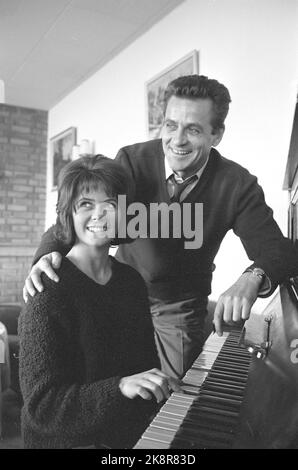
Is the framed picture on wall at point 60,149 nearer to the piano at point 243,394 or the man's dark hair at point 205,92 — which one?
the man's dark hair at point 205,92

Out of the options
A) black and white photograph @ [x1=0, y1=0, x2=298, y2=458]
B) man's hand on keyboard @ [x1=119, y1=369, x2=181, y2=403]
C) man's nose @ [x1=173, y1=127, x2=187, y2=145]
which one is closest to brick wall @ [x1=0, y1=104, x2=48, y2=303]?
black and white photograph @ [x1=0, y1=0, x2=298, y2=458]

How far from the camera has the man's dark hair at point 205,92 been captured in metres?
0.91

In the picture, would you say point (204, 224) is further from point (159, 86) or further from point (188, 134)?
point (159, 86)

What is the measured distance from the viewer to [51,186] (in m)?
1.00

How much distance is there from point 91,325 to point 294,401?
0.33 metres

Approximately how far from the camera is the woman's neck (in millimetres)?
753

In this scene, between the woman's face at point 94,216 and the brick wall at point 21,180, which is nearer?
the woman's face at point 94,216

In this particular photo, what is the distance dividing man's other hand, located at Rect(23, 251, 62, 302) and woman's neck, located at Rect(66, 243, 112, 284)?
3cm

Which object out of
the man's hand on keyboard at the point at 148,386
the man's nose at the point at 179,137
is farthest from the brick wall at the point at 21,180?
the man's hand on keyboard at the point at 148,386

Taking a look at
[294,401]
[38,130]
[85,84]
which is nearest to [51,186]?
[38,130]

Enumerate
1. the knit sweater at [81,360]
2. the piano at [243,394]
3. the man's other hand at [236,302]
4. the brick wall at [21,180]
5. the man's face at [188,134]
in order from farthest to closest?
1. the brick wall at [21,180]
2. the man's face at [188,134]
3. the man's other hand at [236,302]
4. the knit sweater at [81,360]
5. the piano at [243,394]

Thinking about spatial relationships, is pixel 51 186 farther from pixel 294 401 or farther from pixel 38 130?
pixel 294 401

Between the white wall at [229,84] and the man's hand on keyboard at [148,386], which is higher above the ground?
the white wall at [229,84]

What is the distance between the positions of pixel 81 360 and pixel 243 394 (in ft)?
0.82
